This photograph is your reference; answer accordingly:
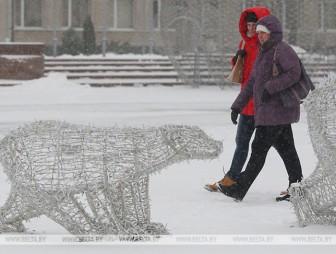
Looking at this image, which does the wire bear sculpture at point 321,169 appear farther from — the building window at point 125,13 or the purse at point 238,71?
the building window at point 125,13

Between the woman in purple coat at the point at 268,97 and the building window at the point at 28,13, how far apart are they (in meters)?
27.4

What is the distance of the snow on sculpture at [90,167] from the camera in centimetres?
539

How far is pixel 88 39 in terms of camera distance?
99.2 ft

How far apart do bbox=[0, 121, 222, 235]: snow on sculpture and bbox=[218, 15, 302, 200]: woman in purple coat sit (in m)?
1.86

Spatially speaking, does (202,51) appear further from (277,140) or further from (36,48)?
(277,140)

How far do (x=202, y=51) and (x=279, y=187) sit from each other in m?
16.0

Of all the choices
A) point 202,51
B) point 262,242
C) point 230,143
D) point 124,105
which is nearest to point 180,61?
point 202,51

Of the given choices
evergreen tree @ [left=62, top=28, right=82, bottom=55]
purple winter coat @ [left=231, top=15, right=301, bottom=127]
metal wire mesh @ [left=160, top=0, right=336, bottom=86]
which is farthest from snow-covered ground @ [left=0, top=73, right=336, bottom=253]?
evergreen tree @ [left=62, top=28, right=82, bottom=55]

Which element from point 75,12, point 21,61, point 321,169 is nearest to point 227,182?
point 321,169

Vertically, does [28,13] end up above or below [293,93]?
above

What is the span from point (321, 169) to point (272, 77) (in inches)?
54.6

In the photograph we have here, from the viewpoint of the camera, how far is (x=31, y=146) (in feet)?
18.0

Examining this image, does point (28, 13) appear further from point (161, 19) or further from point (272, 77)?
point (272, 77)

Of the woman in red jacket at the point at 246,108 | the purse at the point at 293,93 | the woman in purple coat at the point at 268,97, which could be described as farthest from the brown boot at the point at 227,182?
the purse at the point at 293,93
